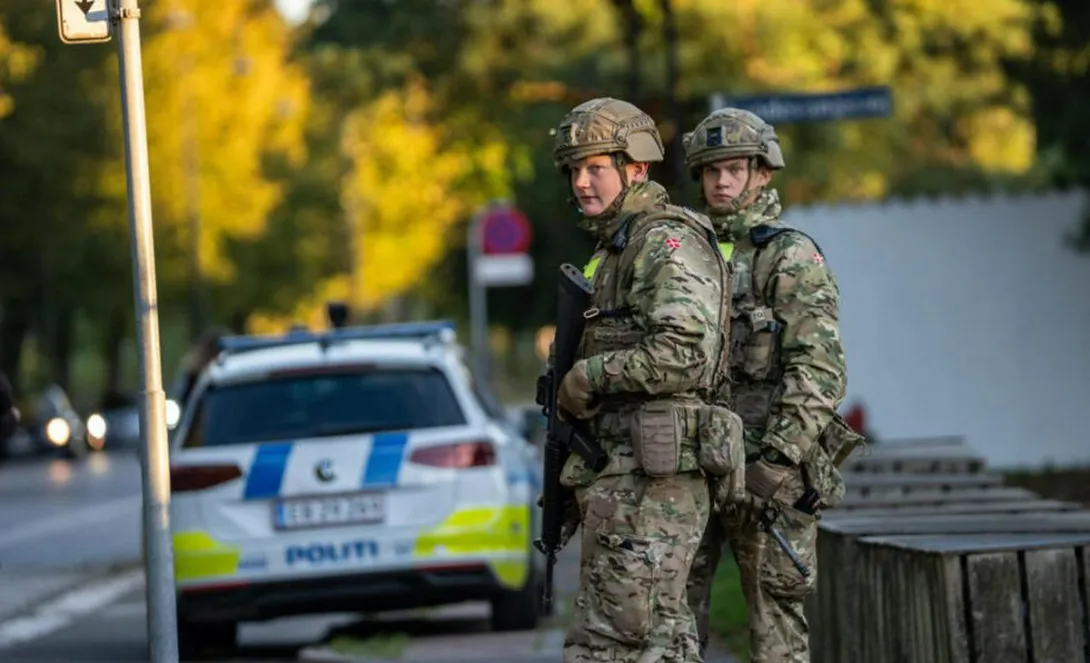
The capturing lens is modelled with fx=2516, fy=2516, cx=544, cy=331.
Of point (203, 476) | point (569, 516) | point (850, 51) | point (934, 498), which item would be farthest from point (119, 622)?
point (850, 51)

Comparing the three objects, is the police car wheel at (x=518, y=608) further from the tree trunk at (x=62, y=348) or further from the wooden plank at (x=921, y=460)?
the tree trunk at (x=62, y=348)

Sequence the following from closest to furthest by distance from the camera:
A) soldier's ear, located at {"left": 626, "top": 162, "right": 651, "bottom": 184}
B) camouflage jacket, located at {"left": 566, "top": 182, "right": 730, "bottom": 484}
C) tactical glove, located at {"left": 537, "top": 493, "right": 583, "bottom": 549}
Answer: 1. camouflage jacket, located at {"left": 566, "top": 182, "right": 730, "bottom": 484}
2. soldier's ear, located at {"left": 626, "top": 162, "right": 651, "bottom": 184}
3. tactical glove, located at {"left": 537, "top": 493, "right": 583, "bottom": 549}

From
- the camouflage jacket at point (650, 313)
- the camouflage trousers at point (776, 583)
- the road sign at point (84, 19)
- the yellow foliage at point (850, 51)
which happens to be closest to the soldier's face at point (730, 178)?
the camouflage jacket at point (650, 313)

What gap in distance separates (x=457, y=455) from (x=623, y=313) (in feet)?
15.6

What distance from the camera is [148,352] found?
7.98 metres

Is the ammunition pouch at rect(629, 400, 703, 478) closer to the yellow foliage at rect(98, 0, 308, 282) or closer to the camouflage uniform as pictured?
the camouflage uniform

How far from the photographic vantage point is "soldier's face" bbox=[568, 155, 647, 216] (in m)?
6.75

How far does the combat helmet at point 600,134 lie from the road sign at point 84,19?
2.06 m

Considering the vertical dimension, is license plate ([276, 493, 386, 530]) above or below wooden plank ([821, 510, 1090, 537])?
below

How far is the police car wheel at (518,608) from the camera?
1197 cm

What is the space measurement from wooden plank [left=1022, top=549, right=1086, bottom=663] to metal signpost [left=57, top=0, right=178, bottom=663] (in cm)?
264

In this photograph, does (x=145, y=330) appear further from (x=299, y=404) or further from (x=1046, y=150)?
(x=1046, y=150)

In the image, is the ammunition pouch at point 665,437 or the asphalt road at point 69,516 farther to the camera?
the asphalt road at point 69,516

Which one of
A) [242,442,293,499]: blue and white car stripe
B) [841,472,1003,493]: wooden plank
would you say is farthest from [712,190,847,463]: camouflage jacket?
[242,442,293,499]: blue and white car stripe
